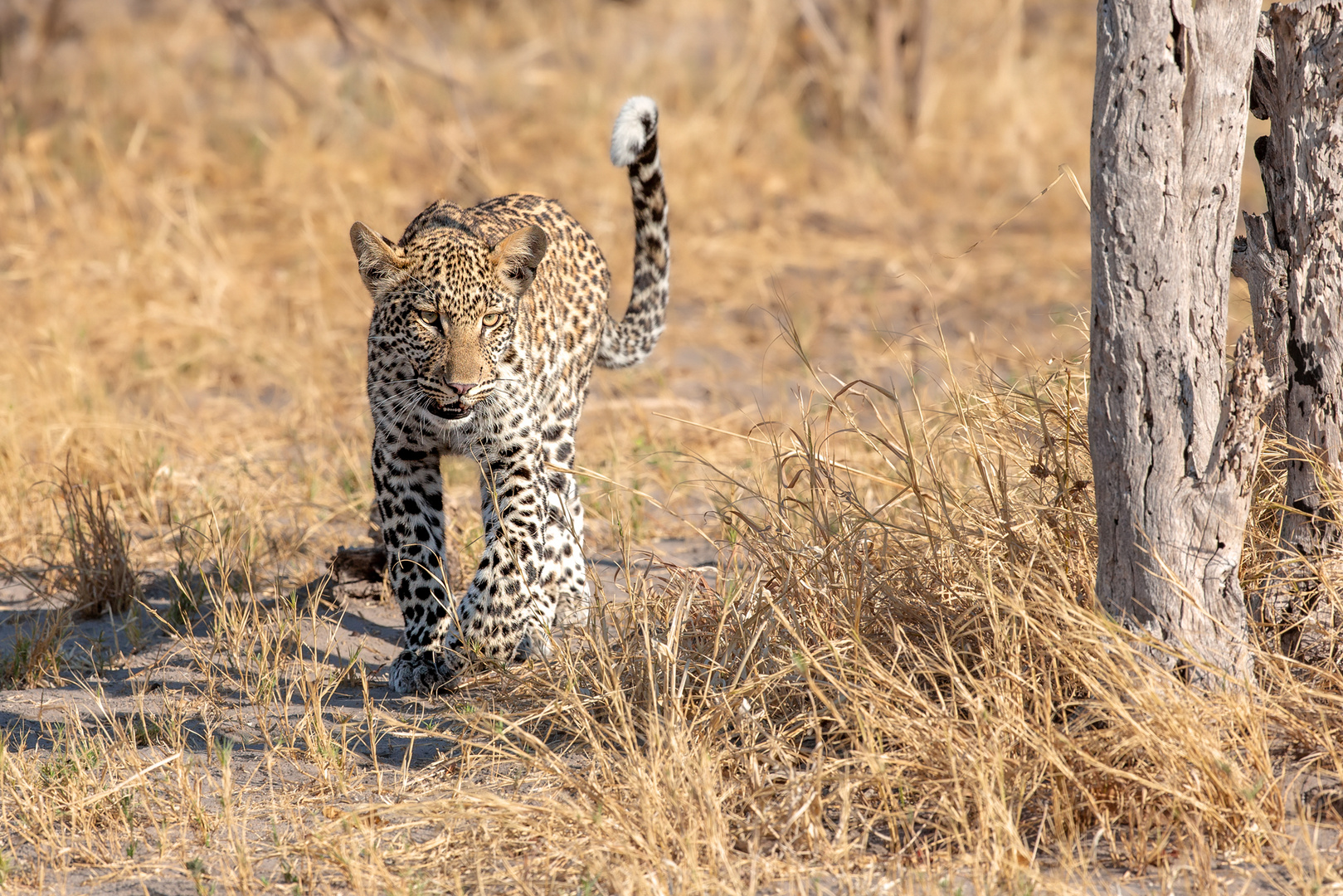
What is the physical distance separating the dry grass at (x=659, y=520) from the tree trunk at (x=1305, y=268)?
0.14 meters

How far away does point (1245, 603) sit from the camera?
3686mm

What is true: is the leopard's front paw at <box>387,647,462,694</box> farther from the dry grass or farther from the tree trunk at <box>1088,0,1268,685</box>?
the tree trunk at <box>1088,0,1268,685</box>

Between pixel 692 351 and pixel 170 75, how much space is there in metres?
6.69

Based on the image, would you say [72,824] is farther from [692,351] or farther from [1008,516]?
[692,351]

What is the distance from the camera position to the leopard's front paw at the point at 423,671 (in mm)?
4512

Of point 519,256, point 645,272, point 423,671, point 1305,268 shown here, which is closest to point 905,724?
point 1305,268

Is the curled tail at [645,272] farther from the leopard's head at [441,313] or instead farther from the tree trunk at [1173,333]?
the tree trunk at [1173,333]

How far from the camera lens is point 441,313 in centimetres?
448

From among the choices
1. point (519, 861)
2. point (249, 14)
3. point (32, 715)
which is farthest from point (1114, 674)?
point (249, 14)

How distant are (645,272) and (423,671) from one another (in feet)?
6.67

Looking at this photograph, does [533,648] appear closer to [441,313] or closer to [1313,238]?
[441,313]

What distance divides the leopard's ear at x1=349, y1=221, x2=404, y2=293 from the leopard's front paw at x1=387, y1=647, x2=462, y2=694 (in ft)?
4.00

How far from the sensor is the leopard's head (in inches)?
175

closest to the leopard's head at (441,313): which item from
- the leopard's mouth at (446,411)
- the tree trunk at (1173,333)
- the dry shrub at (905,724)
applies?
the leopard's mouth at (446,411)
